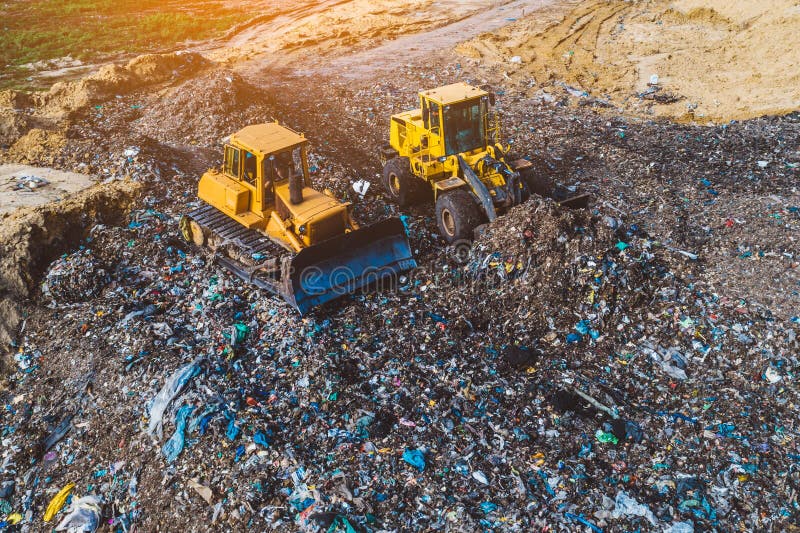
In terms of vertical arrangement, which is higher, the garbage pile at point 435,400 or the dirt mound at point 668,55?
the dirt mound at point 668,55

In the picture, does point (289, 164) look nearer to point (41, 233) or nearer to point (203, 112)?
point (41, 233)

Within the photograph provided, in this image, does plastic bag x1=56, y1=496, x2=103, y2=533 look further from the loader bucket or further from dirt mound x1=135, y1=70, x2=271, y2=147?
dirt mound x1=135, y1=70, x2=271, y2=147

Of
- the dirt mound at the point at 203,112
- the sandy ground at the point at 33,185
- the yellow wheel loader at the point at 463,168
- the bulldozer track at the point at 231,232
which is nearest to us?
the bulldozer track at the point at 231,232

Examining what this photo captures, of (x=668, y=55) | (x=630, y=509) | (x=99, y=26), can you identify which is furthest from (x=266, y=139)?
(x=99, y=26)

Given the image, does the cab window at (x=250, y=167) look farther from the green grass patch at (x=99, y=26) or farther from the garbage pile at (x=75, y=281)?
the green grass patch at (x=99, y=26)

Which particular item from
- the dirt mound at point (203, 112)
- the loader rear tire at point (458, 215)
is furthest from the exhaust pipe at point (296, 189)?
the dirt mound at point (203, 112)

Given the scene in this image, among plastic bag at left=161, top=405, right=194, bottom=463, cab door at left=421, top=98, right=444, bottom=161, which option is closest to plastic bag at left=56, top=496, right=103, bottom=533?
plastic bag at left=161, top=405, right=194, bottom=463
